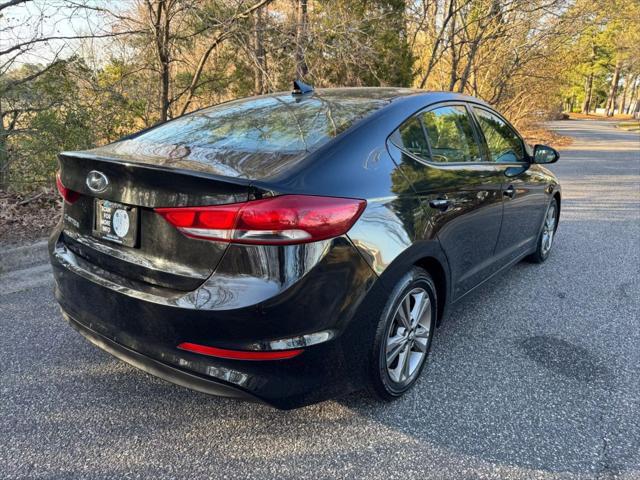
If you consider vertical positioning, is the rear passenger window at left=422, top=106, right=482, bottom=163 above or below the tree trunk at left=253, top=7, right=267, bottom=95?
below

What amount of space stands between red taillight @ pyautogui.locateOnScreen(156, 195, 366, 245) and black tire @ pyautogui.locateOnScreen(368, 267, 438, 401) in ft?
1.90

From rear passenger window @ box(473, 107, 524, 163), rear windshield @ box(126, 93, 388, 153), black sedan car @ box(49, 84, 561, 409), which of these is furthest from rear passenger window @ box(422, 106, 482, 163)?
rear windshield @ box(126, 93, 388, 153)

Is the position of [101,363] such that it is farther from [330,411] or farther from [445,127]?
[445,127]

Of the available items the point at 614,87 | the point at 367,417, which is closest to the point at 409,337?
the point at 367,417

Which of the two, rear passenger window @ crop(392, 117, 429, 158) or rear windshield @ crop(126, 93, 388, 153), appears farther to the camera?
rear passenger window @ crop(392, 117, 429, 158)

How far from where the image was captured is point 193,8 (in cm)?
646

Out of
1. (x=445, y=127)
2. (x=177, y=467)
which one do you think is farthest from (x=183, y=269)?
(x=445, y=127)

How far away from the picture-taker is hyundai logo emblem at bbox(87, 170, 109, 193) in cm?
211

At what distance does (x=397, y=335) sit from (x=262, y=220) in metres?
1.05

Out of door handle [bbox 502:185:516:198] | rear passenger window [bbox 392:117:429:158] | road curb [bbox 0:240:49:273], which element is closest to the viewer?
rear passenger window [bbox 392:117:429:158]

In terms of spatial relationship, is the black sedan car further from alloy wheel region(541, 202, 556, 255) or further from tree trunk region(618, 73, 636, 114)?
tree trunk region(618, 73, 636, 114)

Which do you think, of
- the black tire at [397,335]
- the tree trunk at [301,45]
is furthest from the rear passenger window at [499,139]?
the tree trunk at [301,45]

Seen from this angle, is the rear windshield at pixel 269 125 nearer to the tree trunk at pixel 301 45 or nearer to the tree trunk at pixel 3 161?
the tree trunk at pixel 3 161

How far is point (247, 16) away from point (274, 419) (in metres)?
6.29
